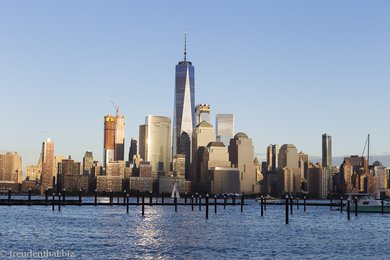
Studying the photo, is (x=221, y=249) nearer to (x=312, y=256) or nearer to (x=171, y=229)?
(x=312, y=256)

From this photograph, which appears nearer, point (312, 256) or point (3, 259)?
point (3, 259)

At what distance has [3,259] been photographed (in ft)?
203

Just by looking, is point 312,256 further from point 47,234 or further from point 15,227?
point 15,227

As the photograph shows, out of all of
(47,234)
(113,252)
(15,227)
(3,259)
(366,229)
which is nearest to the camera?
(3,259)

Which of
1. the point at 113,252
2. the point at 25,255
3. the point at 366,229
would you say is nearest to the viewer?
the point at 25,255

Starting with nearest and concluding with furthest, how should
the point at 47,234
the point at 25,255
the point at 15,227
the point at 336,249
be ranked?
1. the point at 25,255
2. the point at 336,249
3. the point at 47,234
4. the point at 15,227

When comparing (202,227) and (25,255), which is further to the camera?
(202,227)

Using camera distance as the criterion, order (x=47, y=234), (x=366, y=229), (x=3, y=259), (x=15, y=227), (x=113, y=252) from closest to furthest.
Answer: (x=3, y=259)
(x=113, y=252)
(x=47, y=234)
(x=15, y=227)
(x=366, y=229)

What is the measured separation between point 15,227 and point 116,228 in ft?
52.9

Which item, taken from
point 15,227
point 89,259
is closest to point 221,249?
point 89,259

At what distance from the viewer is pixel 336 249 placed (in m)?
77.9

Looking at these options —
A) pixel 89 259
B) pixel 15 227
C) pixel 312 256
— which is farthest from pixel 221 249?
pixel 15 227

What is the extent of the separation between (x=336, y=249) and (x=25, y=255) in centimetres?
3602

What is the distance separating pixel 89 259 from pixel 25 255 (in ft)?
22.9
